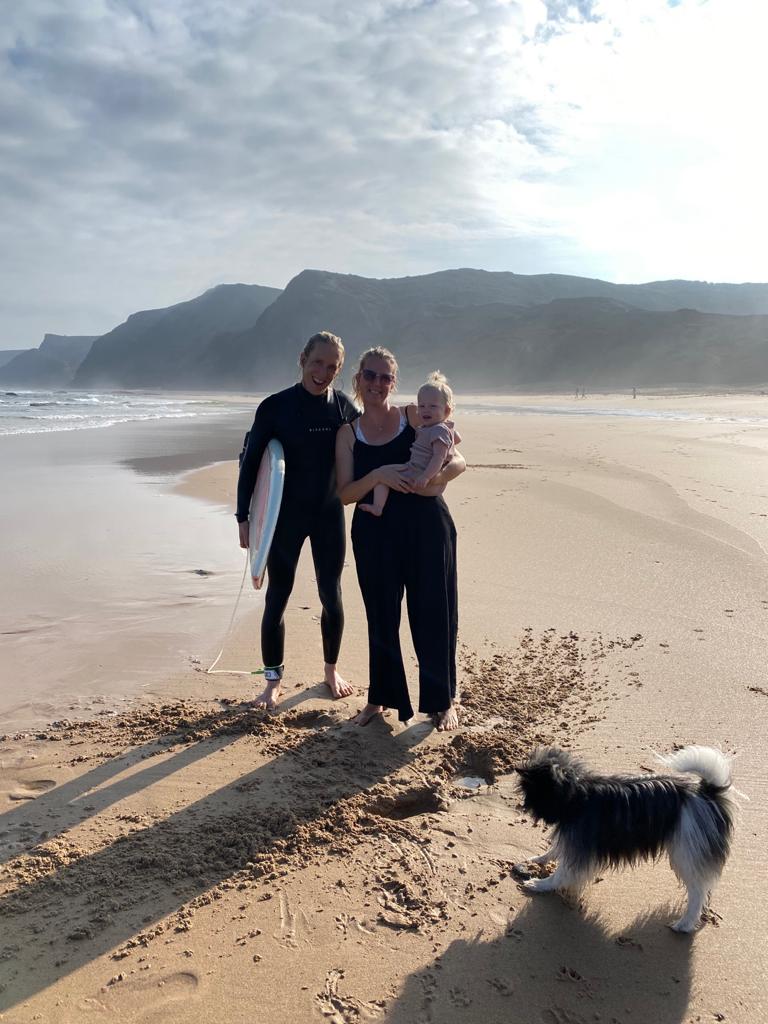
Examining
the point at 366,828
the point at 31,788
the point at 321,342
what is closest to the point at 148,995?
the point at 366,828

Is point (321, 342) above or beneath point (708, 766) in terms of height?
above

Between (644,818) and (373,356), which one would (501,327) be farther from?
(644,818)

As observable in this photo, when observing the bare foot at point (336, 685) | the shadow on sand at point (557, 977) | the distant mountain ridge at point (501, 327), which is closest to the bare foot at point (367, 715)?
the bare foot at point (336, 685)

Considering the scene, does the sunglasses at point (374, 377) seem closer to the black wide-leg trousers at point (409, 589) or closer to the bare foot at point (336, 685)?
the black wide-leg trousers at point (409, 589)

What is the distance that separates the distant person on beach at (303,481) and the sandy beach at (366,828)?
19.6 inches

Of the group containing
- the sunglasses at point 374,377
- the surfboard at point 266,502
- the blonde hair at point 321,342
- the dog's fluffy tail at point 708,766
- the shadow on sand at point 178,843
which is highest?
the blonde hair at point 321,342

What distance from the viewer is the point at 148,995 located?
200 cm

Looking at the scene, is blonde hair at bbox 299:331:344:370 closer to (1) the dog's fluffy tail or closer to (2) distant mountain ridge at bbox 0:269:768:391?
(1) the dog's fluffy tail

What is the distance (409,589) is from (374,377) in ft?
3.75

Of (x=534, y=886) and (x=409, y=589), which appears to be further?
(x=409, y=589)

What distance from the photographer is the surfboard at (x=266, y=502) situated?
378cm

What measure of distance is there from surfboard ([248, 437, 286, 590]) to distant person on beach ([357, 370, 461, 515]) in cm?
54

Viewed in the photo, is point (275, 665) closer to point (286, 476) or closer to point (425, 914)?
point (286, 476)

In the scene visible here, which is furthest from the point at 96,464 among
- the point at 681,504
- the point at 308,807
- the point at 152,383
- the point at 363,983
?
the point at 152,383
